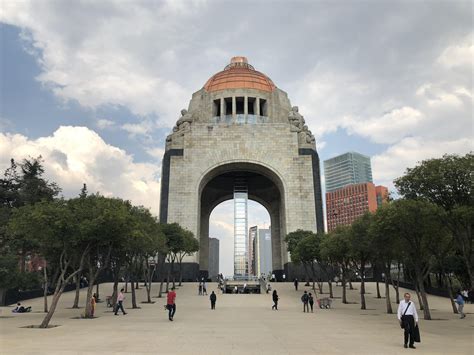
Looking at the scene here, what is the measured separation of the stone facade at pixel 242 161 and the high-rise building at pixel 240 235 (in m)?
6.63

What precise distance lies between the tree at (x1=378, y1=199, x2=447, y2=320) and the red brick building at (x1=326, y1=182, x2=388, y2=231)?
378ft

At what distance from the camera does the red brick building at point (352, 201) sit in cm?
14000

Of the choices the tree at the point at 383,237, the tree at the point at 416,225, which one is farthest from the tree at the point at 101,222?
the tree at the point at 416,225

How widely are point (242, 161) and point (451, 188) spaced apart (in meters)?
37.8

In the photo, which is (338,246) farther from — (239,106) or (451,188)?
(239,106)

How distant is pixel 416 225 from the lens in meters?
21.0

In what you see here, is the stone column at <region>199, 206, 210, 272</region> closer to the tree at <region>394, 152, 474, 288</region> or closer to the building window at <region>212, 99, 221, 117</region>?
the building window at <region>212, 99, 221, 117</region>

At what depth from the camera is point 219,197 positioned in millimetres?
72562

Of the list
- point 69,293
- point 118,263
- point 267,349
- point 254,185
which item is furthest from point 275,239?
point 267,349

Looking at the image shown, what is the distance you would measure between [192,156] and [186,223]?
33.2ft

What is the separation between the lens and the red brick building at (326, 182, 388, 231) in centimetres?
14000

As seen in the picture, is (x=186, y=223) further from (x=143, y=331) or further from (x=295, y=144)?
(x=143, y=331)

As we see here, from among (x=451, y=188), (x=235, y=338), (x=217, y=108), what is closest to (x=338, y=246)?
(x=451, y=188)

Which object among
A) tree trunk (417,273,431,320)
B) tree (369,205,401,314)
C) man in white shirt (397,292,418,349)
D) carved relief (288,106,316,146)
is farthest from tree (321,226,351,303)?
carved relief (288,106,316,146)
